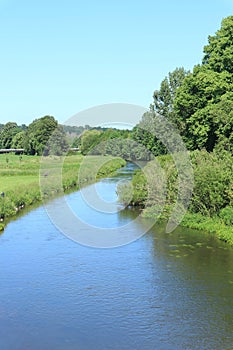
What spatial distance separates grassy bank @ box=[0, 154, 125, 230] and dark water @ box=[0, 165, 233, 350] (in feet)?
26.4

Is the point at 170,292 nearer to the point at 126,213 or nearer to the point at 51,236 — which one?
the point at 51,236

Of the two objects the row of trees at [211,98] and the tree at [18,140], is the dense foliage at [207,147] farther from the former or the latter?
the tree at [18,140]

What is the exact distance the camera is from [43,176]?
50.2m

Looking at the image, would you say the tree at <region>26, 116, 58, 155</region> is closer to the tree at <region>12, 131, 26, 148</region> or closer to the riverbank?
the tree at <region>12, 131, 26, 148</region>

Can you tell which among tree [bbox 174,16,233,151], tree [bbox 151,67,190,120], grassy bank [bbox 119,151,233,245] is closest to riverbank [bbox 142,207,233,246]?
grassy bank [bbox 119,151,233,245]

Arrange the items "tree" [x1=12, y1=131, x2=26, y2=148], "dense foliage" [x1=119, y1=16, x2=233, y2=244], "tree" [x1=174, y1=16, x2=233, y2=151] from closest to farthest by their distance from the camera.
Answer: "dense foliage" [x1=119, y1=16, x2=233, y2=244] → "tree" [x1=174, y1=16, x2=233, y2=151] → "tree" [x1=12, y1=131, x2=26, y2=148]

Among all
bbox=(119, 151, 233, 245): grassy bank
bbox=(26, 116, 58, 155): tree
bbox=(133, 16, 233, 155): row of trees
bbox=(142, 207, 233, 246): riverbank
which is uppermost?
bbox=(26, 116, 58, 155): tree

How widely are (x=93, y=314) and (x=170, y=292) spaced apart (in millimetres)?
3365

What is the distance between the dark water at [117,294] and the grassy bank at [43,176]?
806 cm

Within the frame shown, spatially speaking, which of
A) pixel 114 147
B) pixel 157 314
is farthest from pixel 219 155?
pixel 114 147

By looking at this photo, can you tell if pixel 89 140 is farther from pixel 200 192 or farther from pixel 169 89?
pixel 200 192

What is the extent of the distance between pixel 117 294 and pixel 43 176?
1324 inches

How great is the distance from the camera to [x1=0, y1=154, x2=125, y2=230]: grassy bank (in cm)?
3514

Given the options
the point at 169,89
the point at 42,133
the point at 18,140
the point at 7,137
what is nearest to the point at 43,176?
the point at 169,89
